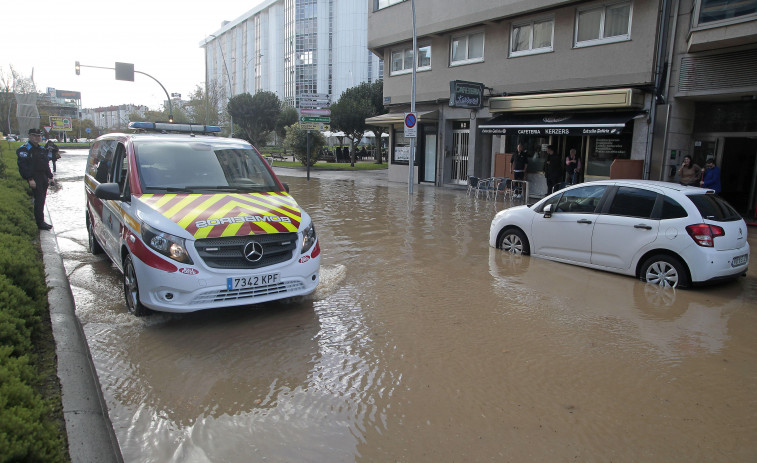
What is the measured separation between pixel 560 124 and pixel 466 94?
12.4 feet

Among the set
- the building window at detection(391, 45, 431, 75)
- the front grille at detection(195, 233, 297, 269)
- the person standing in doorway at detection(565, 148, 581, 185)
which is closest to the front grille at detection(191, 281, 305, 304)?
the front grille at detection(195, 233, 297, 269)

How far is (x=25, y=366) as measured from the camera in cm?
347

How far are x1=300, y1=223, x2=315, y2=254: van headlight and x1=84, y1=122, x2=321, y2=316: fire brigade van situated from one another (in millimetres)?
12

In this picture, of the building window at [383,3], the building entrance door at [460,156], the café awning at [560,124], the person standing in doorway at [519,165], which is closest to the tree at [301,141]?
the building window at [383,3]

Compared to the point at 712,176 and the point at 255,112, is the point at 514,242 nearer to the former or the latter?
the point at 712,176

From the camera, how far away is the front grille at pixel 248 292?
197 inches

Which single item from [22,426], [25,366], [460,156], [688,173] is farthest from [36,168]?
[460,156]

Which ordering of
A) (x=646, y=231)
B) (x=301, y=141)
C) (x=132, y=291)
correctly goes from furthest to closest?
(x=301, y=141) → (x=646, y=231) → (x=132, y=291)

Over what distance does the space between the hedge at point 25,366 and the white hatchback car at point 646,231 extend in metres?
7.05

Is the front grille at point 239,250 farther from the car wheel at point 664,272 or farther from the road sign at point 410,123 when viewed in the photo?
the road sign at point 410,123

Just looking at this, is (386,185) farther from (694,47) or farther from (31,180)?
(31,180)

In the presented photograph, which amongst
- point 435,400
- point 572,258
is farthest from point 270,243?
point 572,258

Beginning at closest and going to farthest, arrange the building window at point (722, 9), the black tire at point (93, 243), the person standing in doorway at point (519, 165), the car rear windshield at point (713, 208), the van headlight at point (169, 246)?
the van headlight at point (169, 246) → the car rear windshield at point (713, 208) → the black tire at point (93, 243) → the building window at point (722, 9) → the person standing in doorway at point (519, 165)

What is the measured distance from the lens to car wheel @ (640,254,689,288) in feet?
23.2
